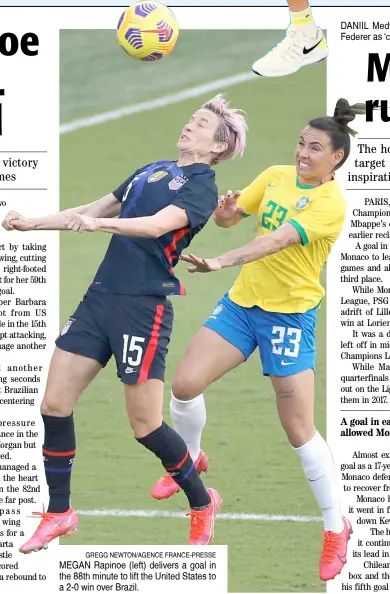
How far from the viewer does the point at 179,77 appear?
21.7m

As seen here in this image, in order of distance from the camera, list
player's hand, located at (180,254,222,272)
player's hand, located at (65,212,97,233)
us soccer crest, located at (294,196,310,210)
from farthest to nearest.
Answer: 1. us soccer crest, located at (294,196,310,210)
2. player's hand, located at (180,254,222,272)
3. player's hand, located at (65,212,97,233)

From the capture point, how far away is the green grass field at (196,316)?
1222cm

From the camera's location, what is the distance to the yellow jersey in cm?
1068

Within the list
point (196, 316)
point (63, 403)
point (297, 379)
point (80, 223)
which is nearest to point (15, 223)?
point (80, 223)

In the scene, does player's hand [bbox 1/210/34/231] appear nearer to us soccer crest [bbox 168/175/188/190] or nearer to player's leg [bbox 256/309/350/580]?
us soccer crest [bbox 168/175/188/190]

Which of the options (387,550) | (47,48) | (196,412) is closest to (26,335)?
(196,412)

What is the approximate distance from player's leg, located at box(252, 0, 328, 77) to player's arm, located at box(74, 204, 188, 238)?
2.10 meters

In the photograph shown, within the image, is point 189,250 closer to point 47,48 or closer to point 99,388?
point 99,388

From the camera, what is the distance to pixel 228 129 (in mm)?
10539

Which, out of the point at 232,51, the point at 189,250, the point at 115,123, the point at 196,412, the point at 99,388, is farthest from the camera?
the point at 232,51

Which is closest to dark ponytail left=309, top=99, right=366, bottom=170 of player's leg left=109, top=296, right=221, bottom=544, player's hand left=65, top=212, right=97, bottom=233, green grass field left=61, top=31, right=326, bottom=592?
player's leg left=109, top=296, right=221, bottom=544

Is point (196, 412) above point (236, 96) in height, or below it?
below

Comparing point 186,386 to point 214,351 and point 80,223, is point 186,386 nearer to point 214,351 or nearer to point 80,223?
point 214,351

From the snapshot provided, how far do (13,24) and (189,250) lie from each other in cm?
610
